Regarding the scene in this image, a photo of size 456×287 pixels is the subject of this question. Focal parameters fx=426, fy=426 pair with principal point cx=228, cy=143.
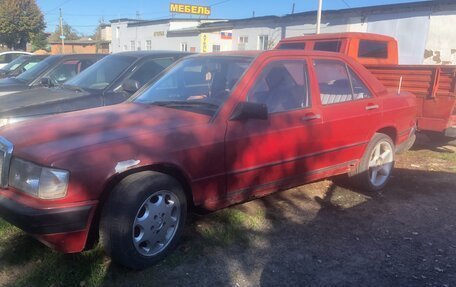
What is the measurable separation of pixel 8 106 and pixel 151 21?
3641 centimetres

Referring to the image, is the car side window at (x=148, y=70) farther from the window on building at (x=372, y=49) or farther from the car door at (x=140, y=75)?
the window on building at (x=372, y=49)

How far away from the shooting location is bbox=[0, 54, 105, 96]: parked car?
25.1 feet

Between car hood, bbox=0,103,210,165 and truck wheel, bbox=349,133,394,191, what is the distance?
86.7 inches

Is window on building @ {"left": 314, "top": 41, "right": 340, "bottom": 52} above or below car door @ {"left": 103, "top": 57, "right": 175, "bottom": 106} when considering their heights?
above

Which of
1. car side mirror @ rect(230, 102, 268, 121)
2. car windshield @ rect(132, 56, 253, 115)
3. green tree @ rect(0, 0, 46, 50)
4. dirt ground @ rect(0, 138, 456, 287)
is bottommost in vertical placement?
dirt ground @ rect(0, 138, 456, 287)

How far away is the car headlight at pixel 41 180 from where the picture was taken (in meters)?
2.79

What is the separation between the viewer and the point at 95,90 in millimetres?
5824

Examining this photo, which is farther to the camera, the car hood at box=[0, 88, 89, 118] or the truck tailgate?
the truck tailgate

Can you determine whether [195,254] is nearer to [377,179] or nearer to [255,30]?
[377,179]

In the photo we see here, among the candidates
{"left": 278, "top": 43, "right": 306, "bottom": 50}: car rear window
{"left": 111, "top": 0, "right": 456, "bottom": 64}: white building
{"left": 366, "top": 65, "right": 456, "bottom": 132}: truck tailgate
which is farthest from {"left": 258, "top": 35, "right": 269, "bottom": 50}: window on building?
{"left": 366, "top": 65, "right": 456, "bottom": 132}: truck tailgate

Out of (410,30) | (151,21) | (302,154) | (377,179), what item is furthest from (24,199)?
(151,21)

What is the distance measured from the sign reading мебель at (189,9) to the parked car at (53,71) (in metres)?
33.1

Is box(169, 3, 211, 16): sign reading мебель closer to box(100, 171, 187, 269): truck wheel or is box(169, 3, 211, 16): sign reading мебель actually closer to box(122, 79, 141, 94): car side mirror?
box(122, 79, 141, 94): car side mirror

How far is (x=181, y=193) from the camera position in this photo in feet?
10.8
